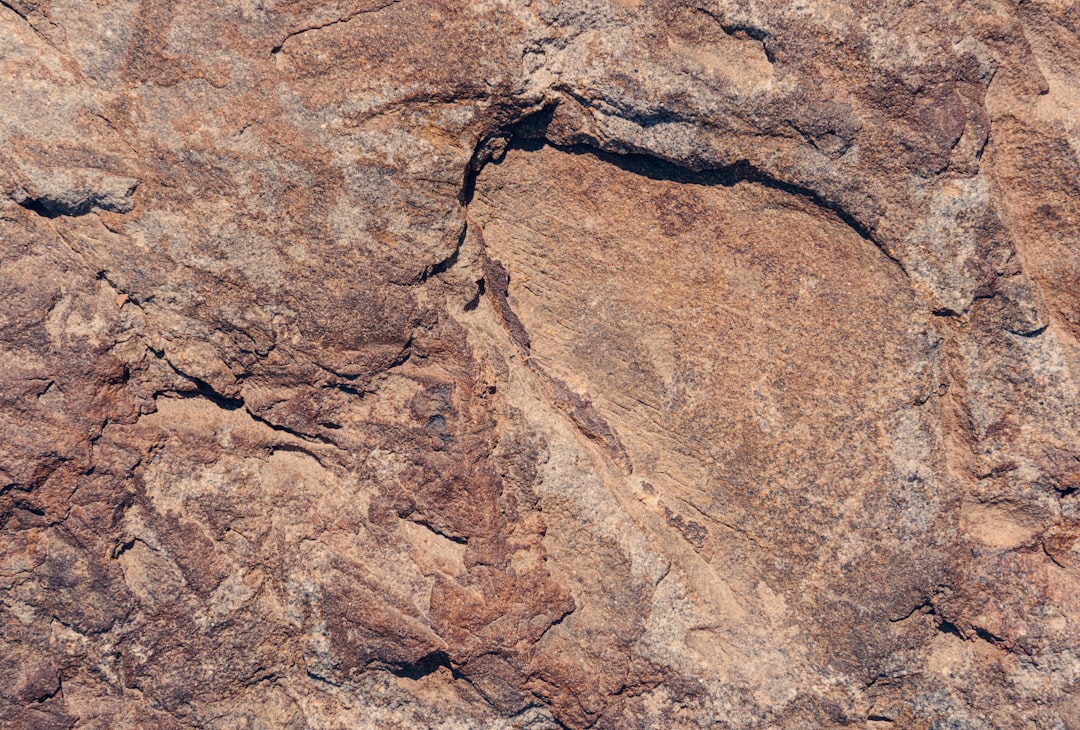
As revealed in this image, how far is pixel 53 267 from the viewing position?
2.62 m

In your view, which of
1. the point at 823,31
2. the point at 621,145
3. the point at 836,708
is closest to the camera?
the point at 823,31

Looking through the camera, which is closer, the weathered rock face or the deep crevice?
the weathered rock face

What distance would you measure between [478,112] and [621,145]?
18.5 inches

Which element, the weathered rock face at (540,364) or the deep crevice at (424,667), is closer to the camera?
the weathered rock face at (540,364)

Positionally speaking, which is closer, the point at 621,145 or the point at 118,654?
the point at 621,145

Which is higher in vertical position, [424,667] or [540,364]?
[540,364]

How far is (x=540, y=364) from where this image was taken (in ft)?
9.52

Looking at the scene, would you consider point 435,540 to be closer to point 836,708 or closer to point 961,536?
point 836,708

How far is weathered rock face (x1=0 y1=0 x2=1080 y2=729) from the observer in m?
2.47

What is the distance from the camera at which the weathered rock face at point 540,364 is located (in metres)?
2.47

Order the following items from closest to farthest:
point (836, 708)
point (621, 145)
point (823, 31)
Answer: point (823, 31), point (621, 145), point (836, 708)

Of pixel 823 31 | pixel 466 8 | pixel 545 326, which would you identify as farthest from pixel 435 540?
pixel 823 31

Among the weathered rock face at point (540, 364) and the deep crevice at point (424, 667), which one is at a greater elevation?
the weathered rock face at point (540, 364)

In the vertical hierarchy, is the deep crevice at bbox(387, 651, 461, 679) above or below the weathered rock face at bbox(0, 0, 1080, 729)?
below
